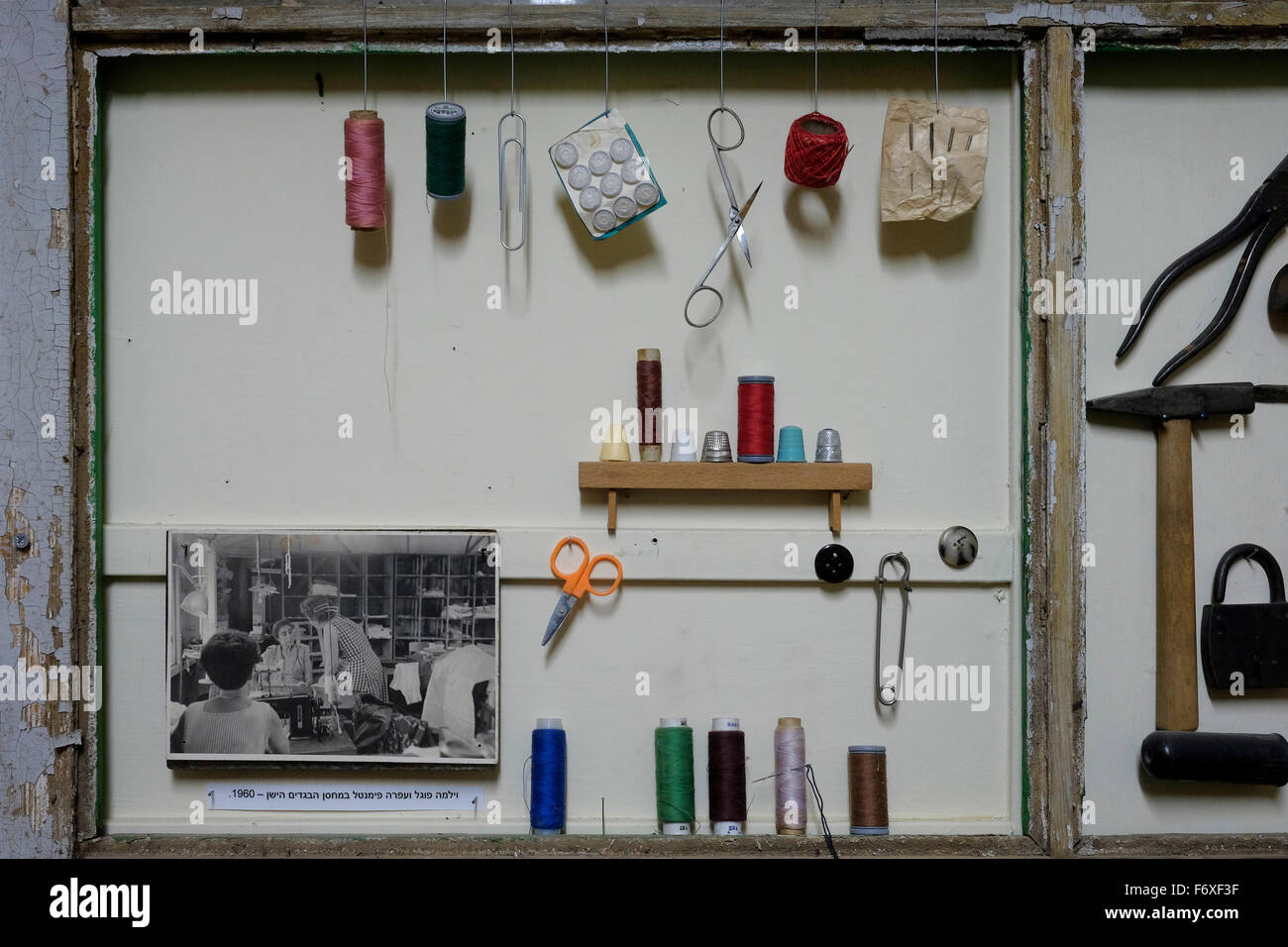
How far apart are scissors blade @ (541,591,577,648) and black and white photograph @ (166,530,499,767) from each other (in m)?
0.13

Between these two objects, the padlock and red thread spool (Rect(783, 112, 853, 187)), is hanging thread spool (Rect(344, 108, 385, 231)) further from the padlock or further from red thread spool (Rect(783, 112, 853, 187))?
the padlock

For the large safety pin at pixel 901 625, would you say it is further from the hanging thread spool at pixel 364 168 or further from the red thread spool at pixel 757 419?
the hanging thread spool at pixel 364 168

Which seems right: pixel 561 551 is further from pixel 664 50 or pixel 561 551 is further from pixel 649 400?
pixel 664 50

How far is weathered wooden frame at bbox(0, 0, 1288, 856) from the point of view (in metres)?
2.18

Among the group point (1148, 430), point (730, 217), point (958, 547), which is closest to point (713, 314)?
point (730, 217)

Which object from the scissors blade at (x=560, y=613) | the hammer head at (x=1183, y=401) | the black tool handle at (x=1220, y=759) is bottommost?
the black tool handle at (x=1220, y=759)

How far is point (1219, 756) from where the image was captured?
214 centimetres

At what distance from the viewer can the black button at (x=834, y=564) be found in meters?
2.21

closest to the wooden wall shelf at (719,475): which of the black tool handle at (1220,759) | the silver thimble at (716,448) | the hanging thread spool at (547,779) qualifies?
the silver thimble at (716,448)

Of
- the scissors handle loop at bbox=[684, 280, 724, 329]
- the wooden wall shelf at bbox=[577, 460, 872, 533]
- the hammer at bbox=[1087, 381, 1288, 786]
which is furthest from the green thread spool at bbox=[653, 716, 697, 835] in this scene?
the hammer at bbox=[1087, 381, 1288, 786]

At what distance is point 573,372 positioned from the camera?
2266 mm

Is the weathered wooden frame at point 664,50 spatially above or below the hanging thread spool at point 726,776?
above

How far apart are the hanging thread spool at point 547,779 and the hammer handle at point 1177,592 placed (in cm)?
142

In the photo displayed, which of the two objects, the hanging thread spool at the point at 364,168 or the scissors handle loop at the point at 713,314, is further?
the scissors handle loop at the point at 713,314
